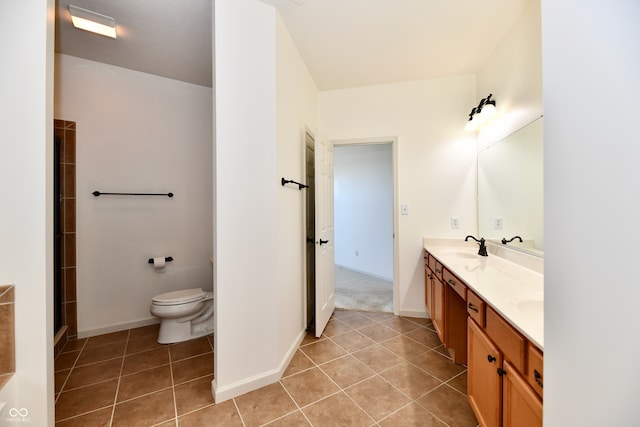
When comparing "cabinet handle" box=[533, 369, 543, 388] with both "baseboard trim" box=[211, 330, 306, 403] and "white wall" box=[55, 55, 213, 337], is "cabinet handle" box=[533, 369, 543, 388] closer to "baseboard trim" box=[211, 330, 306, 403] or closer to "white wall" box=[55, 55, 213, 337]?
"baseboard trim" box=[211, 330, 306, 403]

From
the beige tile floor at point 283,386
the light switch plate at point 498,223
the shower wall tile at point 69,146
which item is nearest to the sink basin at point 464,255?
the light switch plate at point 498,223

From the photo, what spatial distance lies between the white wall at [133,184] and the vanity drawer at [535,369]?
289 centimetres

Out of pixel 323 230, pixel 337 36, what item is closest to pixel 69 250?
pixel 323 230

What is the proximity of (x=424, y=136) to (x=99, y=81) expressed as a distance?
11.2ft

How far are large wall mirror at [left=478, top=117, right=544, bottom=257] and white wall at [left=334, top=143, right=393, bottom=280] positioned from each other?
7.11 feet

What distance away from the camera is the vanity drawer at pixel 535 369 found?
2.71 ft

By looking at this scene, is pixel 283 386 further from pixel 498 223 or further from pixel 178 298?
pixel 498 223

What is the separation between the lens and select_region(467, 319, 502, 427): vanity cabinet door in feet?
3.64

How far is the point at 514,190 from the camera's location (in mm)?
2043

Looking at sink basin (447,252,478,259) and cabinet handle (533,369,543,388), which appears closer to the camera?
cabinet handle (533,369,543,388)

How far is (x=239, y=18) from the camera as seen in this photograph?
5.57 ft

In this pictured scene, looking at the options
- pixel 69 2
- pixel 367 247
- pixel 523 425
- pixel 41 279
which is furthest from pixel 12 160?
pixel 367 247

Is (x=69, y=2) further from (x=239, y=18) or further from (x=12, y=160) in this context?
(x=12, y=160)

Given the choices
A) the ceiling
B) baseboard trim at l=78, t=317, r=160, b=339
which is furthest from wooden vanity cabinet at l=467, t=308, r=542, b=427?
baseboard trim at l=78, t=317, r=160, b=339
